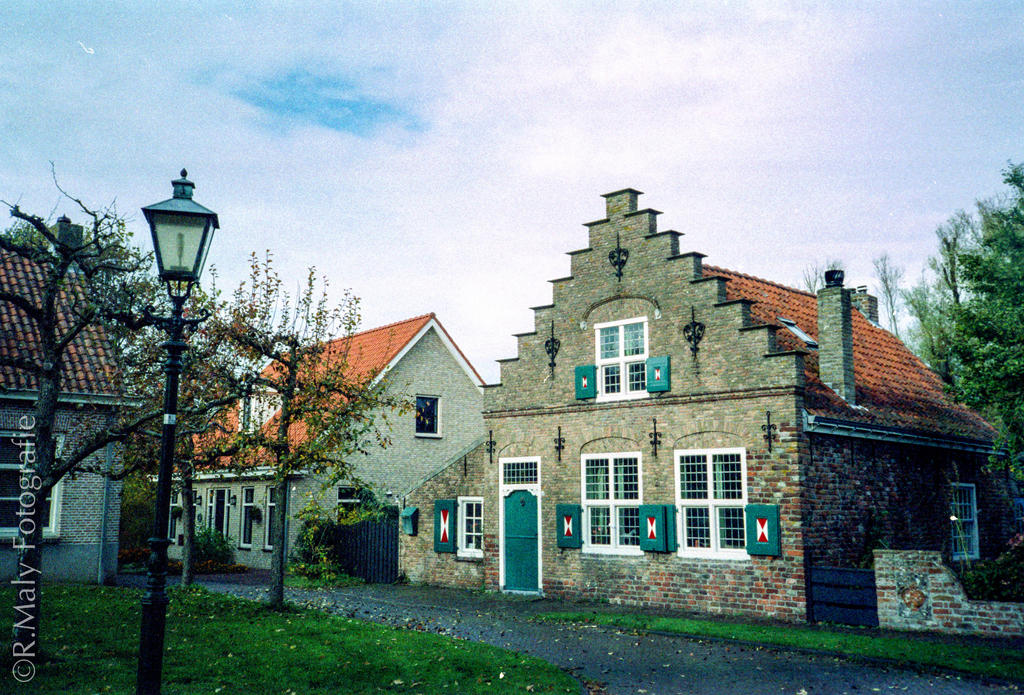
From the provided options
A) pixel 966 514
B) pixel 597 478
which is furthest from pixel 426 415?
pixel 966 514

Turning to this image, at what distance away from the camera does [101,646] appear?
10969 millimetres

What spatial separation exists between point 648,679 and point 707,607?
6168 millimetres

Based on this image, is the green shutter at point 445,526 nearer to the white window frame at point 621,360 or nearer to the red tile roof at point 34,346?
the white window frame at point 621,360

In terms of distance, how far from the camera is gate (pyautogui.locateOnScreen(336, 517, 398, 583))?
23.8 meters

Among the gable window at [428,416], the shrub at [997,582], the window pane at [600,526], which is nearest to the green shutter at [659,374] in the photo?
the window pane at [600,526]

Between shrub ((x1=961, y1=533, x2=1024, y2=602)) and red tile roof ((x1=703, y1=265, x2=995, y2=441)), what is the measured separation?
3.77m

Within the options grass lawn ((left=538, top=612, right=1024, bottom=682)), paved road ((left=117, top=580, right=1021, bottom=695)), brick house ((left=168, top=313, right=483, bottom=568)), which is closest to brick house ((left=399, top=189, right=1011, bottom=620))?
grass lawn ((left=538, top=612, right=1024, bottom=682))

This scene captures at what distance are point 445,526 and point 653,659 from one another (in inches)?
433

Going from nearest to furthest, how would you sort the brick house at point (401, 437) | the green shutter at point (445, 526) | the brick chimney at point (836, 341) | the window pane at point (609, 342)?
1. the brick chimney at point (836, 341)
2. the window pane at point (609, 342)
3. the green shutter at point (445, 526)
4. the brick house at point (401, 437)

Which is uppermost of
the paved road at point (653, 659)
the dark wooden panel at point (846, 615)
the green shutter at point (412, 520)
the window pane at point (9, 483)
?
the window pane at point (9, 483)

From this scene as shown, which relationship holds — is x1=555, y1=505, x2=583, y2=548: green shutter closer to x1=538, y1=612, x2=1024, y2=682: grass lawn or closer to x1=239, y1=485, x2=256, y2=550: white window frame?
x1=538, y1=612, x2=1024, y2=682: grass lawn

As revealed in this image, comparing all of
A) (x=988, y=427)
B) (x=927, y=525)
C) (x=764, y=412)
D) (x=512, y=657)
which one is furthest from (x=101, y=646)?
(x=988, y=427)

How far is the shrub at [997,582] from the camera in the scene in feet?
43.8

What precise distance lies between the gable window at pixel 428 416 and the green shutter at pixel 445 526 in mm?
6774
